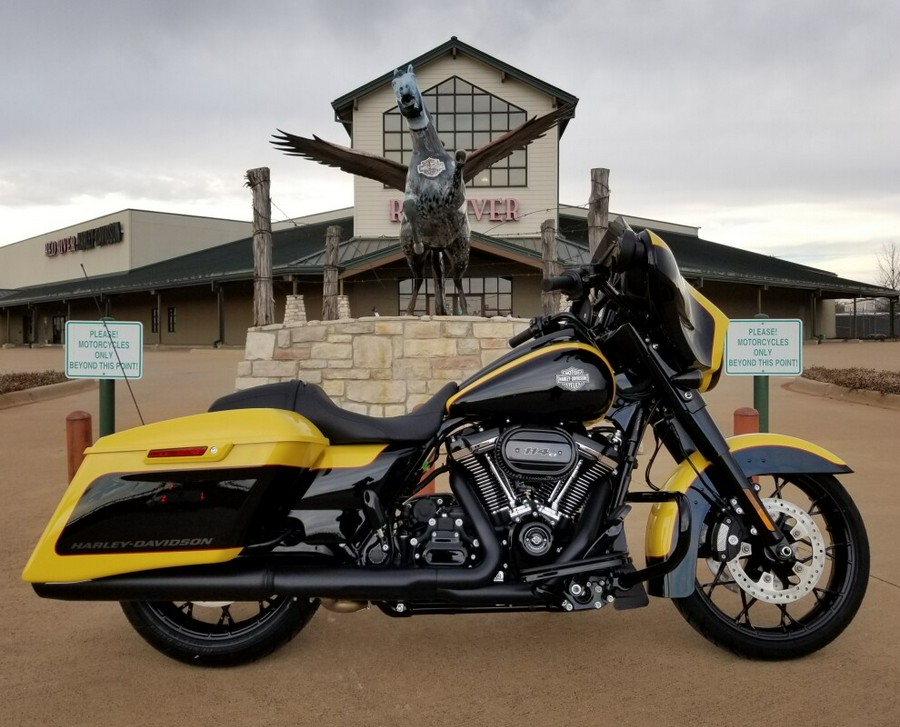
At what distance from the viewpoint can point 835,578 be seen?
2.71 metres

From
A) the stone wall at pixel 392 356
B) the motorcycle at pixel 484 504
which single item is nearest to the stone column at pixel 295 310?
the stone wall at pixel 392 356

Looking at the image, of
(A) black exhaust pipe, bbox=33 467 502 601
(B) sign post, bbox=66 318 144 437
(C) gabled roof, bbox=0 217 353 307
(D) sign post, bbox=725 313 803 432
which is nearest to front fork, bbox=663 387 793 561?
(A) black exhaust pipe, bbox=33 467 502 601

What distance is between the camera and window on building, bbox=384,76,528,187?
2341 cm

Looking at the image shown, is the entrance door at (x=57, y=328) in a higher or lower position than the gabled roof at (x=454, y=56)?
lower

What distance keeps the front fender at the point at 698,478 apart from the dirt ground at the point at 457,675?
1.16ft

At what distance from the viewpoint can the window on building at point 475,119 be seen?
2341 centimetres

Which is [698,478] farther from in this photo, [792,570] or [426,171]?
[426,171]

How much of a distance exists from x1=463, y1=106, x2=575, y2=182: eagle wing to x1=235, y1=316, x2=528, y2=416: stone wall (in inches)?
86.4

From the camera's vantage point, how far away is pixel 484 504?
248cm

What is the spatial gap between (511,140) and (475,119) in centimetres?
1493

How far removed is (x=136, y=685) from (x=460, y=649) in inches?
45.8

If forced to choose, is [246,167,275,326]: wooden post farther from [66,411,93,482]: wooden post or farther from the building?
the building

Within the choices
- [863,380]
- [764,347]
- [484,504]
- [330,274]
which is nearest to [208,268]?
[330,274]

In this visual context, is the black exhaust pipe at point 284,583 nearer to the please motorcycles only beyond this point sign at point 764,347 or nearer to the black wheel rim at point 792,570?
the black wheel rim at point 792,570
